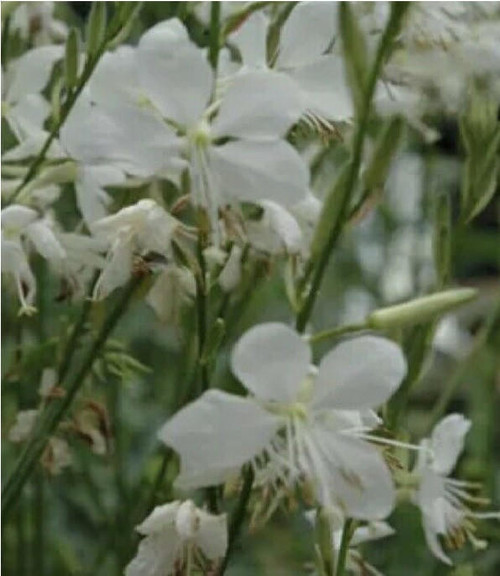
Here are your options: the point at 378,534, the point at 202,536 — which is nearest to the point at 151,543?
the point at 202,536

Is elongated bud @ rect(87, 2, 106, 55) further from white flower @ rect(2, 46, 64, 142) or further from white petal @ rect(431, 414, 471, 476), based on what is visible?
white petal @ rect(431, 414, 471, 476)

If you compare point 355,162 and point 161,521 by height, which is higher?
point 355,162

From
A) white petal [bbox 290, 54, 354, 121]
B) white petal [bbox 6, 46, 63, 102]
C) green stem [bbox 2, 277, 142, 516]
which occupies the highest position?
white petal [bbox 290, 54, 354, 121]

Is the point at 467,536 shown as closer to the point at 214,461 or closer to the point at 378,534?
the point at 378,534

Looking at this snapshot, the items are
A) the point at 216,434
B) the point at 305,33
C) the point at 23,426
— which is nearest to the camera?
the point at 216,434

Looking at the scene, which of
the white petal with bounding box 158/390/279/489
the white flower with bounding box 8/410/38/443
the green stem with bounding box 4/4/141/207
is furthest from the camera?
the white flower with bounding box 8/410/38/443

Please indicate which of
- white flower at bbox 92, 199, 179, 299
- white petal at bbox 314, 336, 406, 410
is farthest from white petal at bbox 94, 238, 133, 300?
white petal at bbox 314, 336, 406, 410

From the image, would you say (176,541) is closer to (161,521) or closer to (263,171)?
(161,521)

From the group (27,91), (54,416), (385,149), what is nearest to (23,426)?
(54,416)
